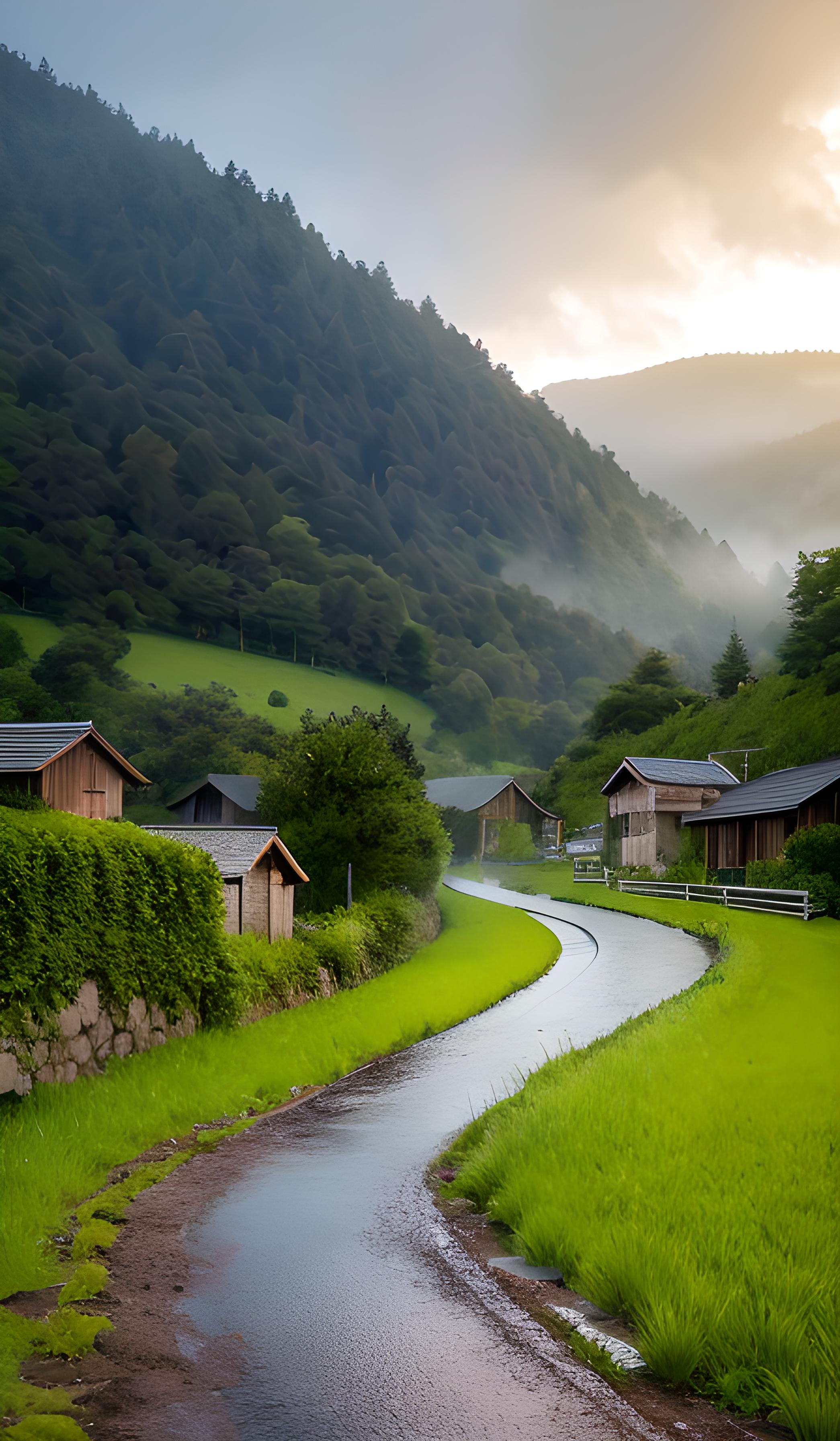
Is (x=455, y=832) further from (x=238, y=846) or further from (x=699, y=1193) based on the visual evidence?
(x=699, y=1193)

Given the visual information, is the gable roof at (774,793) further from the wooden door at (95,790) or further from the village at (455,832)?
the wooden door at (95,790)

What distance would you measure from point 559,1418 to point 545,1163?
12.9 feet

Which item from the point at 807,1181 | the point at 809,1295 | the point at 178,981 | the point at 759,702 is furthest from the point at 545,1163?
the point at 759,702

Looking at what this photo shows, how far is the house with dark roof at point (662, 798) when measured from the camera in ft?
212

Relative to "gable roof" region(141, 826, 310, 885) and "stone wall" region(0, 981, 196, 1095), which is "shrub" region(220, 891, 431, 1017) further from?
"stone wall" region(0, 981, 196, 1095)

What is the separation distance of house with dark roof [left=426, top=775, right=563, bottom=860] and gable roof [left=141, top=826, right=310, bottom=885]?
60.4 m

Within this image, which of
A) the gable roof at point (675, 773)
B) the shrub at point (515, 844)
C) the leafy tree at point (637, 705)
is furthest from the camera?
the leafy tree at point (637, 705)

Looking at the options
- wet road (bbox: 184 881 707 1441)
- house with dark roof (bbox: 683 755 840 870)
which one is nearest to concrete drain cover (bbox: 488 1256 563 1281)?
wet road (bbox: 184 881 707 1441)

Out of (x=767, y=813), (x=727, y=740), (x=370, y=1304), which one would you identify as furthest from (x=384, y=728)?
(x=370, y=1304)

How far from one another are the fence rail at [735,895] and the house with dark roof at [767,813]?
386 cm

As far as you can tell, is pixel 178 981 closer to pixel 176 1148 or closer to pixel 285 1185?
pixel 176 1148

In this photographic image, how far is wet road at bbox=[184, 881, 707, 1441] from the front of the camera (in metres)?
5.92

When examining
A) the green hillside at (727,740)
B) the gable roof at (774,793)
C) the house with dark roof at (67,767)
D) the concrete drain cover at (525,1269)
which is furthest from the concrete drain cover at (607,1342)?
the green hillside at (727,740)

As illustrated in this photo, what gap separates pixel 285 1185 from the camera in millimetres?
10656
